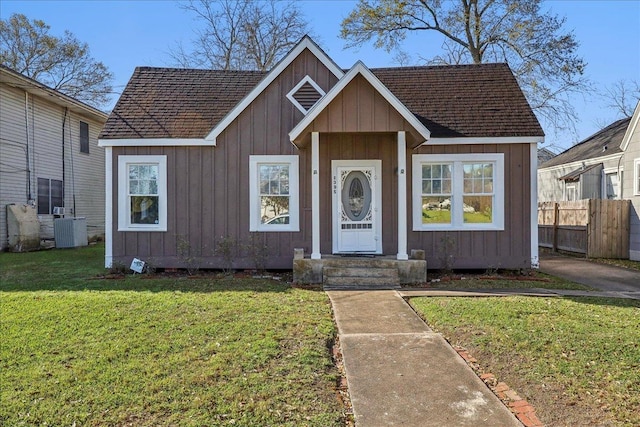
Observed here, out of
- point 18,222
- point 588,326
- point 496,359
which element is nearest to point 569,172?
point 588,326

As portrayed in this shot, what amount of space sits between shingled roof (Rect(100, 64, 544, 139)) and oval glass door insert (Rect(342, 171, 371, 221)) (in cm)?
189

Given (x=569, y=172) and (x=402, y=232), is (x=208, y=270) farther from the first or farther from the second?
(x=569, y=172)

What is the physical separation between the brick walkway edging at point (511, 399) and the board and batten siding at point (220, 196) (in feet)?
19.9

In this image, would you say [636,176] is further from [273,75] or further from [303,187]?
[273,75]

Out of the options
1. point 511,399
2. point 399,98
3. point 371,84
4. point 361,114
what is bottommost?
point 511,399

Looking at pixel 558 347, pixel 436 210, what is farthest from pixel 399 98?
pixel 558 347

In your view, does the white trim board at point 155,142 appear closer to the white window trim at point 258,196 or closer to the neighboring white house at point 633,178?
the white window trim at point 258,196

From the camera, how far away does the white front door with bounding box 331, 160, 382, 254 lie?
9.94 m

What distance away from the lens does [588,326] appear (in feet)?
18.0

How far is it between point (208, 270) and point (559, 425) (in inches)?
324

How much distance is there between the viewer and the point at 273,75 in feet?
32.6

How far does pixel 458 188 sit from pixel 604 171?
9.63m

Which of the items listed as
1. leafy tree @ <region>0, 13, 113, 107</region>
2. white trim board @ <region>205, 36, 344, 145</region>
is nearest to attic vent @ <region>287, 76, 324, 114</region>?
white trim board @ <region>205, 36, 344, 145</region>

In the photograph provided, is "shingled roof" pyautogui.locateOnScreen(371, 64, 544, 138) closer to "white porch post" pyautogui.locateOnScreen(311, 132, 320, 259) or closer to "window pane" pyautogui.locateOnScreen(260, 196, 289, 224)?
"white porch post" pyautogui.locateOnScreen(311, 132, 320, 259)
